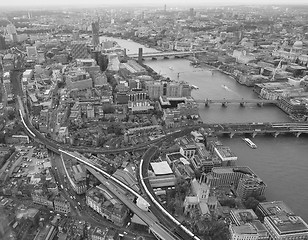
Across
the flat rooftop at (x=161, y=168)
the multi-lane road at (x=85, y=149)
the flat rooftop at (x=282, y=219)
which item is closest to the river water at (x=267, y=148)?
the flat rooftop at (x=282, y=219)

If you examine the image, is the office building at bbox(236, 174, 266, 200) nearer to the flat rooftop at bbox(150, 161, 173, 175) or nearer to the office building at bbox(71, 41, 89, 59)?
the flat rooftop at bbox(150, 161, 173, 175)

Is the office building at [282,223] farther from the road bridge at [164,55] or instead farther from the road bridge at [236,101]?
the road bridge at [164,55]

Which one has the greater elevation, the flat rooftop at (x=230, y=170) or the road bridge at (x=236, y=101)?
the flat rooftop at (x=230, y=170)

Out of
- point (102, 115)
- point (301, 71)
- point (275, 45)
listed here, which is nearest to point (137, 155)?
point (102, 115)

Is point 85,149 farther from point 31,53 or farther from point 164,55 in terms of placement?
point 164,55

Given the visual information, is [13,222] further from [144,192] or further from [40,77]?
[40,77]
